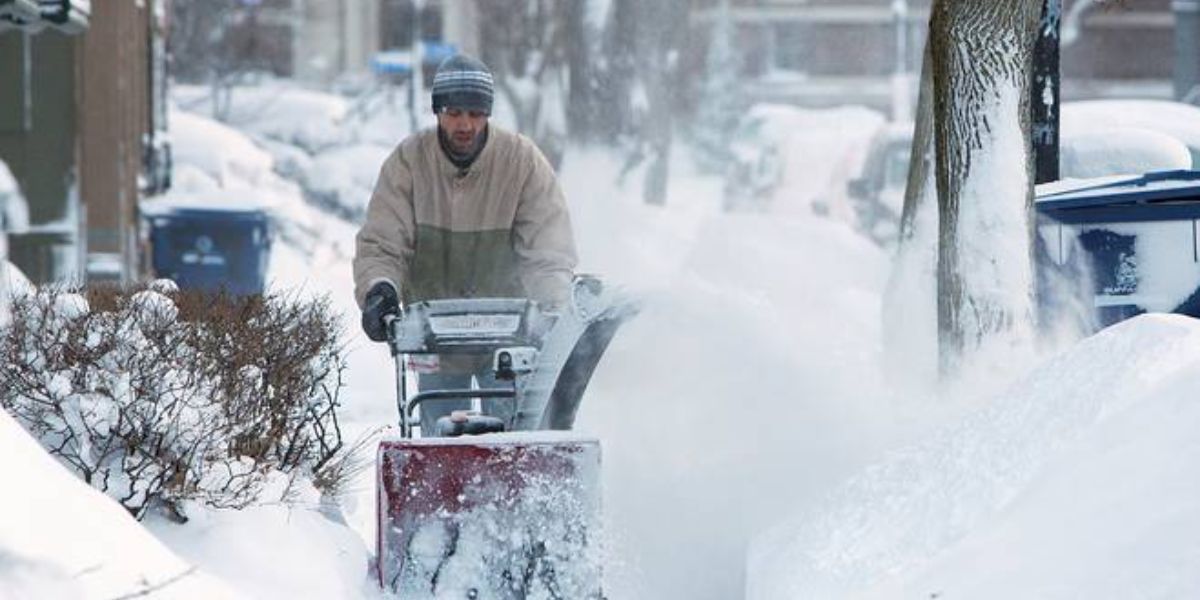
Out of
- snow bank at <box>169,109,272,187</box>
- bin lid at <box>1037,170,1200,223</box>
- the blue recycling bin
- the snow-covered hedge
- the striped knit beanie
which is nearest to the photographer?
the snow-covered hedge

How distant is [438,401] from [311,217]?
76.2 ft

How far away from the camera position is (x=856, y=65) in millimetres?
86938

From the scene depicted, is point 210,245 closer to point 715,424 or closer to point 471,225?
point 715,424

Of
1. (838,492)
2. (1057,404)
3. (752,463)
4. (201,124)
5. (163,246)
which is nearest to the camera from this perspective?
(1057,404)

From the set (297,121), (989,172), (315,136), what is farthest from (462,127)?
(297,121)

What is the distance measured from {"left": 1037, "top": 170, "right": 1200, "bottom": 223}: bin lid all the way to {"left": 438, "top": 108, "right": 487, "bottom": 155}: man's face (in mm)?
3411

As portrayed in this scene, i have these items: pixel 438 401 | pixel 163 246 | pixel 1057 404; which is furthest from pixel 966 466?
pixel 163 246

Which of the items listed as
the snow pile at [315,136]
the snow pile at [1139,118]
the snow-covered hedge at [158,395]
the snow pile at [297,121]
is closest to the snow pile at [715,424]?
the snow-covered hedge at [158,395]

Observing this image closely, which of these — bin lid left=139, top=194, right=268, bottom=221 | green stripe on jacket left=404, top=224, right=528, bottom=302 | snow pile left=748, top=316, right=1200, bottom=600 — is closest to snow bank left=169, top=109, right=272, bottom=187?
bin lid left=139, top=194, right=268, bottom=221

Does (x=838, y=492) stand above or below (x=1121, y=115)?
below

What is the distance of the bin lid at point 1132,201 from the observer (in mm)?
11242

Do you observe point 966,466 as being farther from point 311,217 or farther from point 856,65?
point 856,65

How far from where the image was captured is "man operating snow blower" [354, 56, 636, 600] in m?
7.70

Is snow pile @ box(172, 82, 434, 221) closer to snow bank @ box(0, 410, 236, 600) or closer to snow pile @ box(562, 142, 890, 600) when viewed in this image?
snow pile @ box(562, 142, 890, 600)
